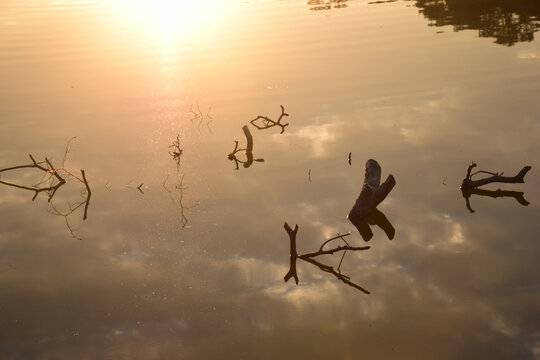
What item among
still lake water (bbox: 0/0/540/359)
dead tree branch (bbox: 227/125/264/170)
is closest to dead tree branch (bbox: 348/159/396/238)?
still lake water (bbox: 0/0/540/359)

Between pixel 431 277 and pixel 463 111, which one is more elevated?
pixel 463 111

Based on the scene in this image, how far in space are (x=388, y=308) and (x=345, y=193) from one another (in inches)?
204

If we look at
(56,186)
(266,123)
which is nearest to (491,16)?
(266,123)

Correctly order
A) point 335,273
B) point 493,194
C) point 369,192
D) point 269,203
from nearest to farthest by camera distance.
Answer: point 335,273, point 369,192, point 493,194, point 269,203

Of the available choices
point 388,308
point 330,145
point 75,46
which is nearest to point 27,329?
point 388,308

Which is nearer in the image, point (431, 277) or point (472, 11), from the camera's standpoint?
point (431, 277)

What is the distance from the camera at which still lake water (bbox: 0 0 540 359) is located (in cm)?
1230

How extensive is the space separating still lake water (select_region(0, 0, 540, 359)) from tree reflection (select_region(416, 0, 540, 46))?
1642 mm

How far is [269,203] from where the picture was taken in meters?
17.3

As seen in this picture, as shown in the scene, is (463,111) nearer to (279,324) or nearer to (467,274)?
(467,274)

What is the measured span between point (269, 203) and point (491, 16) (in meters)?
29.3

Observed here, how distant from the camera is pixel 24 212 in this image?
689 inches

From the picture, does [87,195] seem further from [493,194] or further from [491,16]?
[491,16]

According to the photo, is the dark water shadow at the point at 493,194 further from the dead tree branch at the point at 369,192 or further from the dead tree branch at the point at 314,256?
the dead tree branch at the point at 314,256
